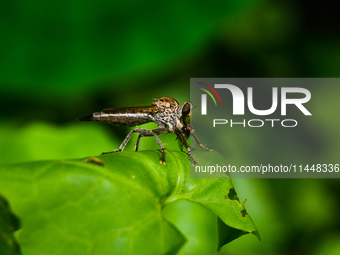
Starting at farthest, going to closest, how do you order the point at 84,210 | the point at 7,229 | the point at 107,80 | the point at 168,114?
the point at 107,80 < the point at 168,114 < the point at 84,210 < the point at 7,229

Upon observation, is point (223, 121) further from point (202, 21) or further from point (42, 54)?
point (42, 54)

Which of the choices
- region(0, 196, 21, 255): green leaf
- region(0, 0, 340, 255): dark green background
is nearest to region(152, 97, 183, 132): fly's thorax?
region(0, 0, 340, 255): dark green background

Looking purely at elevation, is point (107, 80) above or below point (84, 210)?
above

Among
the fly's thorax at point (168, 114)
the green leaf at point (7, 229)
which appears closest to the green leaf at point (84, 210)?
the green leaf at point (7, 229)

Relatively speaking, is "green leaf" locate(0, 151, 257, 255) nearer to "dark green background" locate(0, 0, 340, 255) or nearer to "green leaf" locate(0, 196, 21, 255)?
"green leaf" locate(0, 196, 21, 255)

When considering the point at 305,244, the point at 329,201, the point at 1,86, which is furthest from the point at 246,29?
the point at 1,86

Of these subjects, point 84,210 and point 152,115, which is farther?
point 152,115

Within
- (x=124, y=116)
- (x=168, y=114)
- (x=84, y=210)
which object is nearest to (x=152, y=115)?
(x=168, y=114)

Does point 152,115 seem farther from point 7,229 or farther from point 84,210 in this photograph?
point 7,229
